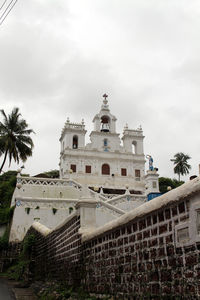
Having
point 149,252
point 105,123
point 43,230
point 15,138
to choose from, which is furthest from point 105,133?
point 149,252

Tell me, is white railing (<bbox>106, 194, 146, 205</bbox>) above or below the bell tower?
below

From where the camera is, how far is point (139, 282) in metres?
4.47

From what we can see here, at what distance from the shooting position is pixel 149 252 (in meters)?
4.33

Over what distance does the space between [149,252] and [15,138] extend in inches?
1033

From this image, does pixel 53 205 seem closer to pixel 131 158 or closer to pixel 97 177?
pixel 97 177

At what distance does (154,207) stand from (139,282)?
1150 millimetres

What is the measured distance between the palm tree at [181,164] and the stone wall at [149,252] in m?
52.4

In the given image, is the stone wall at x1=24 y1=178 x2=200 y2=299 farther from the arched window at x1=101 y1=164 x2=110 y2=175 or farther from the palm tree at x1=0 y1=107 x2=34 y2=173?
the arched window at x1=101 y1=164 x2=110 y2=175

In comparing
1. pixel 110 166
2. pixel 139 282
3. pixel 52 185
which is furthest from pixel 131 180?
pixel 139 282

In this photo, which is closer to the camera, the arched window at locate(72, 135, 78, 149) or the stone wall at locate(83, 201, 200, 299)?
the stone wall at locate(83, 201, 200, 299)

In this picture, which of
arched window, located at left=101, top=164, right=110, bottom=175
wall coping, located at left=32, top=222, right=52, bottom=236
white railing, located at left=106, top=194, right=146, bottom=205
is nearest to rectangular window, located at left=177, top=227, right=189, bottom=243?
wall coping, located at left=32, top=222, right=52, bottom=236

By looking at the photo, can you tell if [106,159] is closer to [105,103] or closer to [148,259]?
[105,103]

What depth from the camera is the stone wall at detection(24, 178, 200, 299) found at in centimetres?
341

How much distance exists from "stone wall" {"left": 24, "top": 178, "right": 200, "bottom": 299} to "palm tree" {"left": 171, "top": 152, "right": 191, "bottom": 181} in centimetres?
5243
